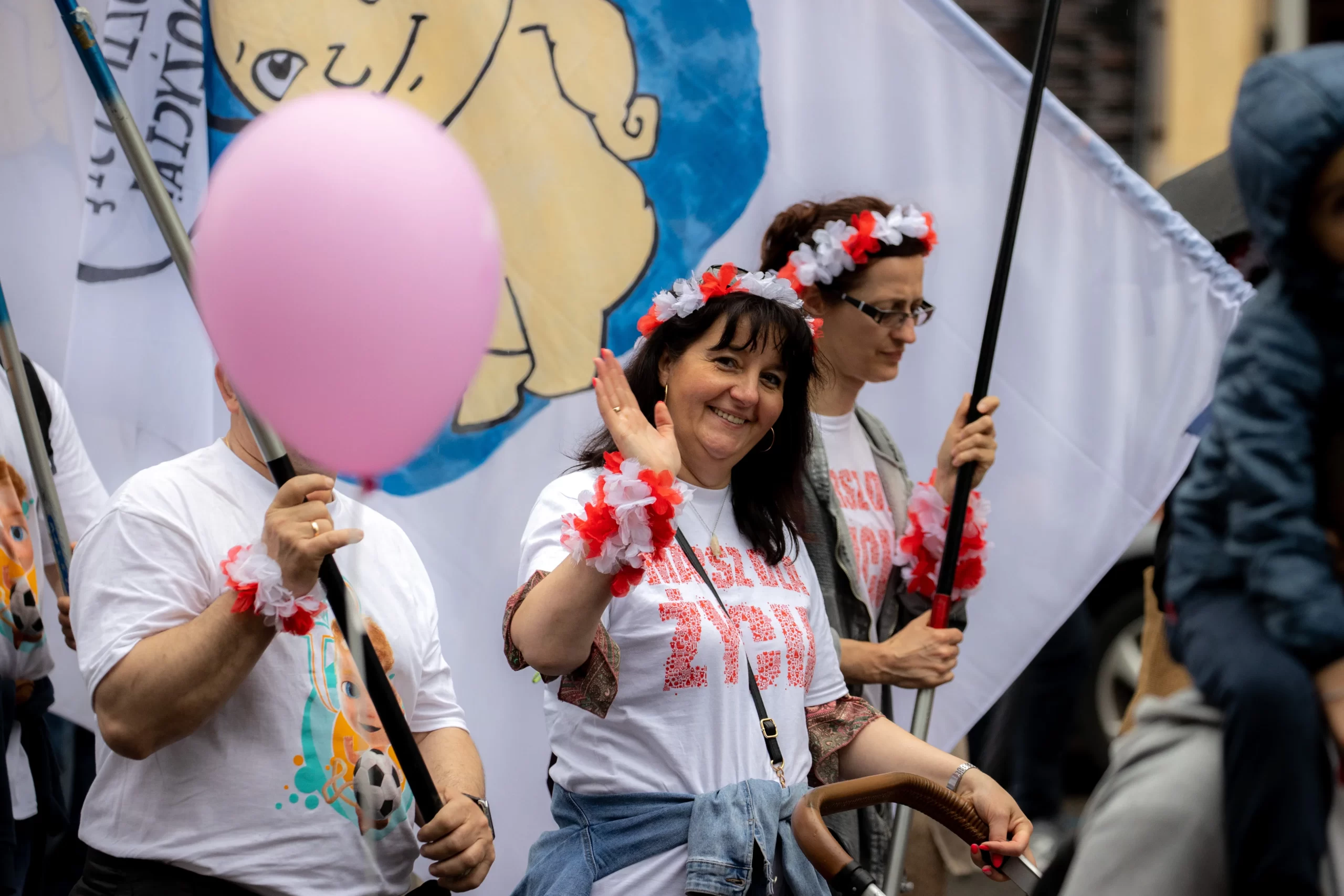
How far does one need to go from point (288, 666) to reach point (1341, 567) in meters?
1.59

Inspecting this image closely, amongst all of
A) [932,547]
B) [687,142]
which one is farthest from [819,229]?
[932,547]

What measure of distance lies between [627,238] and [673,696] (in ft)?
5.11

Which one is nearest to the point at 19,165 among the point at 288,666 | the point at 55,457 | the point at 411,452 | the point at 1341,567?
the point at 55,457

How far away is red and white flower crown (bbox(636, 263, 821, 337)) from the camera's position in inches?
97.8

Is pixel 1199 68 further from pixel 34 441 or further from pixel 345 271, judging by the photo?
pixel 345 271

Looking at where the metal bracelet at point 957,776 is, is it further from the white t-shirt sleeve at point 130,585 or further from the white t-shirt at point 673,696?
→ the white t-shirt sleeve at point 130,585

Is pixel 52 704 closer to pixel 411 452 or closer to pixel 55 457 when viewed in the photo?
pixel 55 457

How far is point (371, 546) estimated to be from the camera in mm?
2467

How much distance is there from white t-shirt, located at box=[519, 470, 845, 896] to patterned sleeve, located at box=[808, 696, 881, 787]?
→ 4.3 inches

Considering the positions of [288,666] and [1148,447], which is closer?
[288,666]

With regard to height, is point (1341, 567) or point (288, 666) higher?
point (1341, 567)

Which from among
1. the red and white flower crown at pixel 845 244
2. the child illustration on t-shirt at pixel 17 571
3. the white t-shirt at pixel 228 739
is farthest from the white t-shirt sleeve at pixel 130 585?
the red and white flower crown at pixel 845 244

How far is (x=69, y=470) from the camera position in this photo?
305cm

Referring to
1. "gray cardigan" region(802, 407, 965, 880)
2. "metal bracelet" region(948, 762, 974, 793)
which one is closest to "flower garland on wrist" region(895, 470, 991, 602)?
"gray cardigan" region(802, 407, 965, 880)
